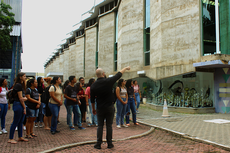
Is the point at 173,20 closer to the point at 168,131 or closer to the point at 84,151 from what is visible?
the point at 168,131

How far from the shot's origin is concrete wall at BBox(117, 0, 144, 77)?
63.7 feet

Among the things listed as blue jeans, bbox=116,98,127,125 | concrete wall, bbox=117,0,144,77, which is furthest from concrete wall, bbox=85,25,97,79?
blue jeans, bbox=116,98,127,125

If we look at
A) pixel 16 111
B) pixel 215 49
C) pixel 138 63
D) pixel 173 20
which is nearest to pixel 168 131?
pixel 16 111

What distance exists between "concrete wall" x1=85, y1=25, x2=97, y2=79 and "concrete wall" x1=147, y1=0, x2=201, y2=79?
67.1 ft

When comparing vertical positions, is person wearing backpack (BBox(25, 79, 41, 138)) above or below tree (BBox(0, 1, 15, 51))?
below

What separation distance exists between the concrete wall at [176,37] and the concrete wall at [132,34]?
426 centimetres

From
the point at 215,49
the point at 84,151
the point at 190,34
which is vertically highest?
the point at 190,34

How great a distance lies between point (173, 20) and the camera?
1365 centimetres

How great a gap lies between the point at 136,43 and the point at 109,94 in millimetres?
15615

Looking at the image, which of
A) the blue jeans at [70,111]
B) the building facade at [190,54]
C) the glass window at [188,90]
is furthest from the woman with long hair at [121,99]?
the glass window at [188,90]

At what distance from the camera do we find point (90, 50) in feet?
116

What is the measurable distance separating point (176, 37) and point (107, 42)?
1609 cm

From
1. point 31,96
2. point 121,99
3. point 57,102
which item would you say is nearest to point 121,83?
point 121,99

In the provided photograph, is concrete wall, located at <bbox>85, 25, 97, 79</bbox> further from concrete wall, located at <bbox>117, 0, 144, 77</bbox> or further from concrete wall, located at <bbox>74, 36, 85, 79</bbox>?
A: concrete wall, located at <bbox>117, 0, 144, 77</bbox>
